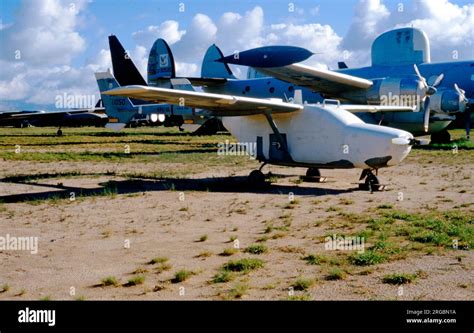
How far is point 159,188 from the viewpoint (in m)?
12.9

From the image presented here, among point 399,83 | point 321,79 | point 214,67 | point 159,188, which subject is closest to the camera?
point 159,188

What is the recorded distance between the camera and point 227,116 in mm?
14398

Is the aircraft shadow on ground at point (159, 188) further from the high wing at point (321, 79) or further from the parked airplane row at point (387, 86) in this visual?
the high wing at point (321, 79)

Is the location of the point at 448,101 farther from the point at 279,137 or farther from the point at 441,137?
the point at 279,137

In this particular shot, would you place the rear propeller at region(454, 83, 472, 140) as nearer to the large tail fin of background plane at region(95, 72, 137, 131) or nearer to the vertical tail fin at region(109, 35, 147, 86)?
the large tail fin of background plane at region(95, 72, 137, 131)

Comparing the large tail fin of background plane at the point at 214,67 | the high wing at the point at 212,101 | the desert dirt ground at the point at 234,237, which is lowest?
the desert dirt ground at the point at 234,237

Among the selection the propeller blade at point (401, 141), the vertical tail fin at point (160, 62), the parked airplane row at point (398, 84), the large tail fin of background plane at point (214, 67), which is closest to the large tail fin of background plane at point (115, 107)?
the parked airplane row at point (398, 84)

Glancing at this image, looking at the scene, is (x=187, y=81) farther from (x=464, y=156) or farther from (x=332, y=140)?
(x=332, y=140)

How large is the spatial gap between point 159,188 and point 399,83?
12.5 metres

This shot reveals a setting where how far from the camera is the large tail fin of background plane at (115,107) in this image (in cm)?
2784

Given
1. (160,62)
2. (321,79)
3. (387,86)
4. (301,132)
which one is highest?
(160,62)

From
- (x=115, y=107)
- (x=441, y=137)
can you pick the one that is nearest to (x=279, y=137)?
(x=441, y=137)

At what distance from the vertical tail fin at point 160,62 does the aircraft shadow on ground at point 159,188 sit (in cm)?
1853

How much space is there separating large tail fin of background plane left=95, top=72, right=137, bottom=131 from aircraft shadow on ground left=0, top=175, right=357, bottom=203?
13831 millimetres
